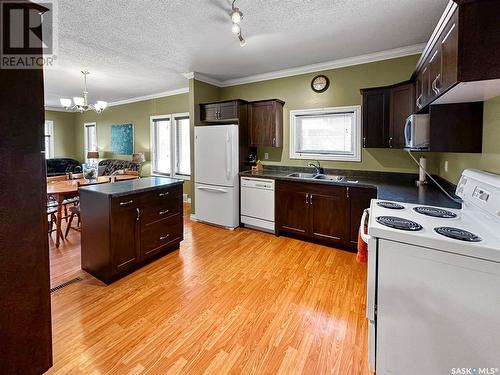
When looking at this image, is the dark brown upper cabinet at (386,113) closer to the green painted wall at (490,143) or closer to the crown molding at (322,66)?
the crown molding at (322,66)

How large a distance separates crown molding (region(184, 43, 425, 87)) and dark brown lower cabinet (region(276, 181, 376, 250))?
1.83 m

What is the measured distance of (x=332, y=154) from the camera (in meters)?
3.83

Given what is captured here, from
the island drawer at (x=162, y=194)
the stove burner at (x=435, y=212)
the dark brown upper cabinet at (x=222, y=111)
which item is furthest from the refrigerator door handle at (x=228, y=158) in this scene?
the stove burner at (x=435, y=212)

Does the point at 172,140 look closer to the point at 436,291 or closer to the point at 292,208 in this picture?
the point at 292,208

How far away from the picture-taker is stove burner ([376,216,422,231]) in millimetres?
1324

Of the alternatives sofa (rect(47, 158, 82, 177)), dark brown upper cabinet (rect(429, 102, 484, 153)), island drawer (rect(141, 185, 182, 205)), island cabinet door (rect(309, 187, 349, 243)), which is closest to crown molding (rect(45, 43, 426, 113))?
dark brown upper cabinet (rect(429, 102, 484, 153))

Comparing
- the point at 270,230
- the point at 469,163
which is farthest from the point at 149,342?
the point at 469,163

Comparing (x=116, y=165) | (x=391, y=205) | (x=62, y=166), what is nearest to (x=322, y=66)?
(x=391, y=205)

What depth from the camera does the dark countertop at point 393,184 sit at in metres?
2.12

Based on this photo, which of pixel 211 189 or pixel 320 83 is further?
pixel 211 189

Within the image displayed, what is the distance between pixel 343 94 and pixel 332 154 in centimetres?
88

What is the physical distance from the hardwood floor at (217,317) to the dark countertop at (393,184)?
0.90m

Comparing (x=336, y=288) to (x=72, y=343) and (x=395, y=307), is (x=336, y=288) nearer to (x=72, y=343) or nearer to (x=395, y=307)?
(x=395, y=307)

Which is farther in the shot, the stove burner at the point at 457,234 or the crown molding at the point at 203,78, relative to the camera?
the crown molding at the point at 203,78
